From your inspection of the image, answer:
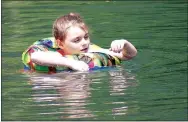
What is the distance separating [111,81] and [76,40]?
749 mm

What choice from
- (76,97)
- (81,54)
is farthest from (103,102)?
(81,54)

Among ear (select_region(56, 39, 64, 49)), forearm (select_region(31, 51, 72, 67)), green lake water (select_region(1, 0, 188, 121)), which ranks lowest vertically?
green lake water (select_region(1, 0, 188, 121))

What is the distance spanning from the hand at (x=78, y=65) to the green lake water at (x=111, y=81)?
2.3 inches

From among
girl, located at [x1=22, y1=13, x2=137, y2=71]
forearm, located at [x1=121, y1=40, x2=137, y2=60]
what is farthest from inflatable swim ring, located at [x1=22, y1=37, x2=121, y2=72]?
forearm, located at [x1=121, y1=40, x2=137, y2=60]

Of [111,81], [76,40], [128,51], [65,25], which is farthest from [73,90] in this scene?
[128,51]

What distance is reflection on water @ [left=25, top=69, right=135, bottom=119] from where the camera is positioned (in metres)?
6.07

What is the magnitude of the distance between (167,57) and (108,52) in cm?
79

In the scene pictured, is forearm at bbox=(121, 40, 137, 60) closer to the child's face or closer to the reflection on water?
the reflection on water

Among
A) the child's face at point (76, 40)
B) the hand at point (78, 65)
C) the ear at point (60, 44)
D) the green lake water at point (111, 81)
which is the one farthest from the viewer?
the ear at point (60, 44)

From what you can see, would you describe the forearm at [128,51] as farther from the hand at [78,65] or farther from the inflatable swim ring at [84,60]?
the hand at [78,65]

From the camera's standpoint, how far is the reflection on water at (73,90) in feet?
19.9

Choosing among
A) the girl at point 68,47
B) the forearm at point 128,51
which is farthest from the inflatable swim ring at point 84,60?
the forearm at point 128,51

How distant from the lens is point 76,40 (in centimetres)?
779

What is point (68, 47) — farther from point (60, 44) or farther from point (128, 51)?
point (128, 51)
